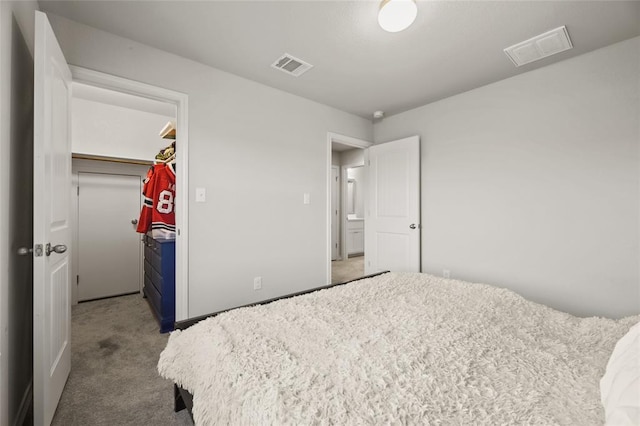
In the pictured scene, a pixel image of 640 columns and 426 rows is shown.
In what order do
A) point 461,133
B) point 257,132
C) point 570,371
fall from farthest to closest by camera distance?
point 461,133 → point 257,132 → point 570,371

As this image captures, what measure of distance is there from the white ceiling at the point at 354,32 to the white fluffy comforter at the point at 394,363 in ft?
5.93

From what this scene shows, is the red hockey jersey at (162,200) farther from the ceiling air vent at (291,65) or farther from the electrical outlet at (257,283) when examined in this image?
the ceiling air vent at (291,65)

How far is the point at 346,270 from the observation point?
5004 mm

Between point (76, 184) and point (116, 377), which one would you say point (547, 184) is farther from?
point (76, 184)

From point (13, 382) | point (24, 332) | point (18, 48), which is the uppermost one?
point (18, 48)

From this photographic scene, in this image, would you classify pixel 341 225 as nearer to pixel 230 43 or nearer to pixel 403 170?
pixel 403 170

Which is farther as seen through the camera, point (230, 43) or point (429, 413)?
point (230, 43)

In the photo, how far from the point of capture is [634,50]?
2033 mm

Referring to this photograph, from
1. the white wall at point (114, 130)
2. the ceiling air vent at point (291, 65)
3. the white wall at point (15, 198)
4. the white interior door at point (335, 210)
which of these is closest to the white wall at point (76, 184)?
the white wall at point (114, 130)

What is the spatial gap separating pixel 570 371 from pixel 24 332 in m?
2.50

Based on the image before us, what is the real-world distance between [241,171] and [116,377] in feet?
5.89

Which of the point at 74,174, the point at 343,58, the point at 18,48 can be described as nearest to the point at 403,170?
the point at 343,58

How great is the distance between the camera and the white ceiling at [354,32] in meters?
1.73

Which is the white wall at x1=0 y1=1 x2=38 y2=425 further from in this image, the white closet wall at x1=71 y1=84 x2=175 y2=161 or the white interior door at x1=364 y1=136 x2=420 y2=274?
the white interior door at x1=364 y1=136 x2=420 y2=274
